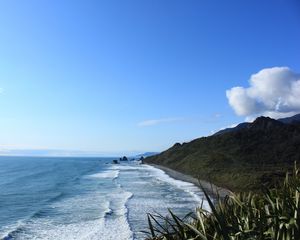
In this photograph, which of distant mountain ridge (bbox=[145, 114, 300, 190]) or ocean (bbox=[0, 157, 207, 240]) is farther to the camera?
distant mountain ridge (bbox=[145, 114, 300, 190])

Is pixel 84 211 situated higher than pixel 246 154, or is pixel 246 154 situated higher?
pixel 246 154

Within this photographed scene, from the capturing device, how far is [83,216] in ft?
90.2

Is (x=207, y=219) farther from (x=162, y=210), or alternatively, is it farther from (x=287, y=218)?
(x=162, y=210)

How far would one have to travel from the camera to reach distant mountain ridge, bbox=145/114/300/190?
1973 inches

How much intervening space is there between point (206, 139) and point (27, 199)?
68473 mm

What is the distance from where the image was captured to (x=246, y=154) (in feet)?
250

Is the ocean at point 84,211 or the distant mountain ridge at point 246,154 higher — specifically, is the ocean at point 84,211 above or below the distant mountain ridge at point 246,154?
below

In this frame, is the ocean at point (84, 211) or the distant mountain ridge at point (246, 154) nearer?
the ocean at point (84, 211)

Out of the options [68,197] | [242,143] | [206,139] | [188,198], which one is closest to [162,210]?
[188,198]

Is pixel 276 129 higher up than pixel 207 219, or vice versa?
pixel 276 129

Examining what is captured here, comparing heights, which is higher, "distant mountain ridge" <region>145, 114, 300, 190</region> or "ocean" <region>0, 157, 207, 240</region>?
"distant mountain ridge" <region>145, 114, 300, 190</region>

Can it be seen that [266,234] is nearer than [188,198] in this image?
Yes

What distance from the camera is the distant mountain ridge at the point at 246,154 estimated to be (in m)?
50.1

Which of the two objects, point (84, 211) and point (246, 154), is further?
point (246, 154)
